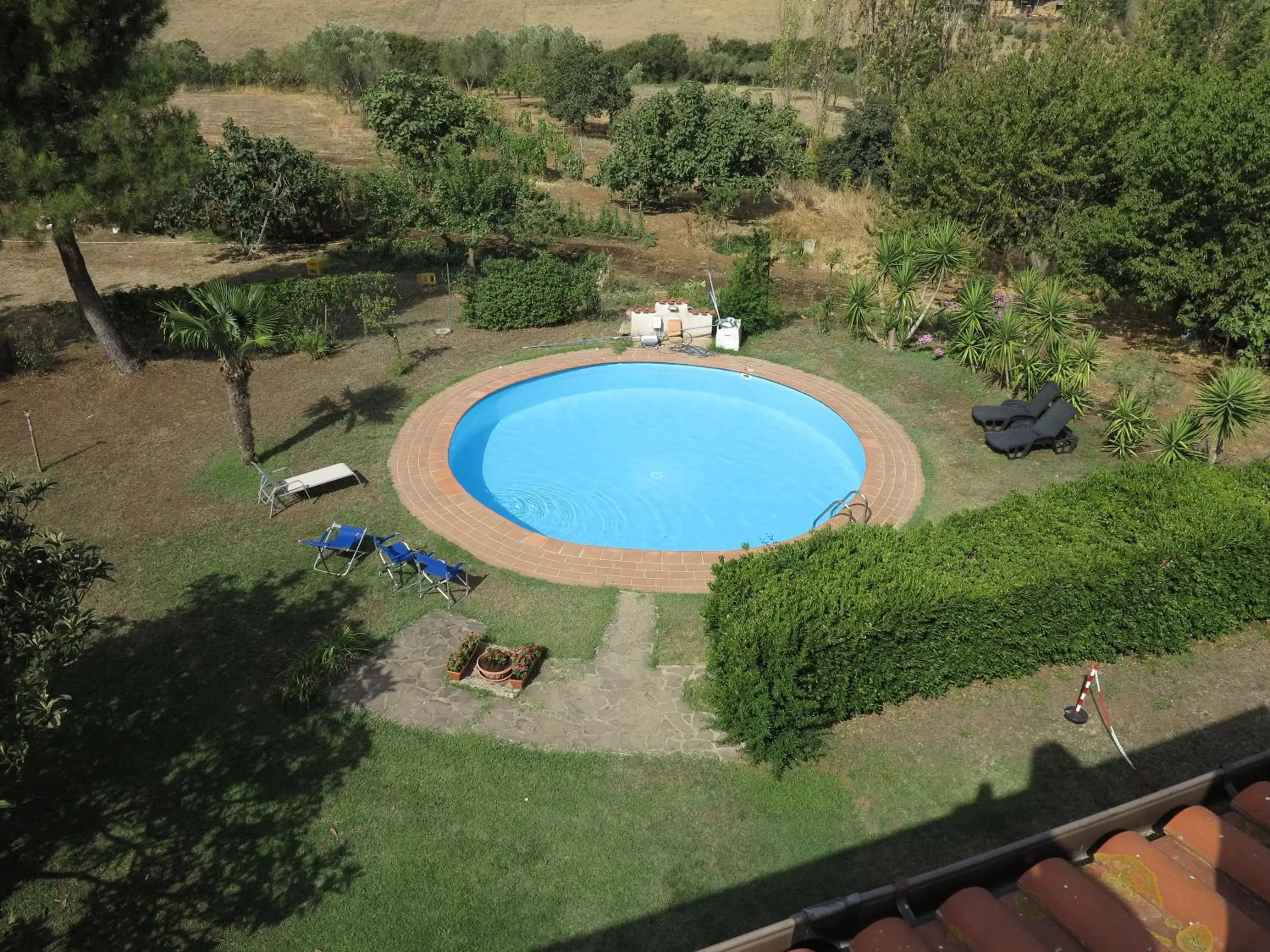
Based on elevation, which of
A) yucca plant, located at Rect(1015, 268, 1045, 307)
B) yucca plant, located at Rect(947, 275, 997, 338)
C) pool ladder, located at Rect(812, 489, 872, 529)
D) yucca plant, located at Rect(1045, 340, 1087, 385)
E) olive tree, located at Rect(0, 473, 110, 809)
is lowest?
pool ladder, located at Rect(812, 489, 872, 529)

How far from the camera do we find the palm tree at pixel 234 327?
13.3m

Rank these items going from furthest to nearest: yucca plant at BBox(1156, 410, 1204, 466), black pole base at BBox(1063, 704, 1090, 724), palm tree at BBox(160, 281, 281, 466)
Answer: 1. yucca plant at BBox(1156, 410, 1204, 466)
2. palm tree at BBox(160, 281, 281, 466)
3. black pole base at BBox(1063, 704, 1090, 724)

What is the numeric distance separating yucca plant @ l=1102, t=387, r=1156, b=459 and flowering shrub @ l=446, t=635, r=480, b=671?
542 inches

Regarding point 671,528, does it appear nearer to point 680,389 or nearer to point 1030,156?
point 680,389

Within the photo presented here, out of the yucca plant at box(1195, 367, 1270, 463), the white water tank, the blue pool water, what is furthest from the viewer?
the white water tank

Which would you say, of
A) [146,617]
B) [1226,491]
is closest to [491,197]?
[146,617]

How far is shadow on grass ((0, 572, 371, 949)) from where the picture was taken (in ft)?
24.3

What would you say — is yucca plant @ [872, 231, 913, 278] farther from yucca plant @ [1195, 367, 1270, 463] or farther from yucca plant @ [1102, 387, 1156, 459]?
yucca plant @ [1195, 367, 1270, 463]

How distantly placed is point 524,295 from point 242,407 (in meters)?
9.38

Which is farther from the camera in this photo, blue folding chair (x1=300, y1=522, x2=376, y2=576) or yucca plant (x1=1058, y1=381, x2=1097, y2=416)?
yucca plant (x1=1058, y1=381, x2=1097, y2=416)

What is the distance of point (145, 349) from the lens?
19297 millimetres

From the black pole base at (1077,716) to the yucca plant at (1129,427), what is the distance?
26.5 ft

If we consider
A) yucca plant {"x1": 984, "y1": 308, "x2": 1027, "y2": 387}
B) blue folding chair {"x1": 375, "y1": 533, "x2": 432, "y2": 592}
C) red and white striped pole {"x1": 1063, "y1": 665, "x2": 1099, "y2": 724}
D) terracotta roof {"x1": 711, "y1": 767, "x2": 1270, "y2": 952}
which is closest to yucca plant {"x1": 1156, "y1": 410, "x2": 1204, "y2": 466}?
yucca plant {"x1": 984, "y1": 308, "x2": 1027, "y2": 387}

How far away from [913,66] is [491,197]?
29.8 m
